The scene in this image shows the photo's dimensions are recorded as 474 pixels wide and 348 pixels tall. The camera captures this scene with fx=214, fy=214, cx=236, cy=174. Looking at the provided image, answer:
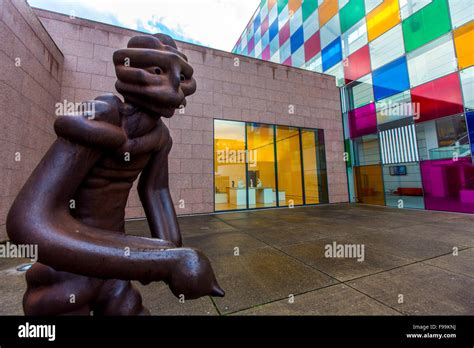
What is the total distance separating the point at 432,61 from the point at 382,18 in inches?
126

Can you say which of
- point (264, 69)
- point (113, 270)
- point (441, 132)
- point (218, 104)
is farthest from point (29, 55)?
point (441, 132)

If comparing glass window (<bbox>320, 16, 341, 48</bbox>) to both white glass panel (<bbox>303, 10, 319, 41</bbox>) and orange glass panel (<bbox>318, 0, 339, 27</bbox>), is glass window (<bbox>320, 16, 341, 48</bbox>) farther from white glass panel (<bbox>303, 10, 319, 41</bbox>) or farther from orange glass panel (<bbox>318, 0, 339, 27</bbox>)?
white glass panel (<bbox>303, 10, 319, 41</bbox>)

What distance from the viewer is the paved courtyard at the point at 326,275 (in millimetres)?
2096

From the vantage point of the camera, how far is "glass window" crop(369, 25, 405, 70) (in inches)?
342

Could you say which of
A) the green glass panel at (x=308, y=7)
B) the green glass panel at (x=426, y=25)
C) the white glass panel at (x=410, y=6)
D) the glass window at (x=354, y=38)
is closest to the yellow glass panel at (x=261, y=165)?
the glass window at (x=354, y=38)

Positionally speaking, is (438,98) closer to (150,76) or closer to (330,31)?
(330,31)

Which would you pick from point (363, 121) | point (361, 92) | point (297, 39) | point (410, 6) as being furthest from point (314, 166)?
point (297, 39)

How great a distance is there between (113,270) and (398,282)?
309 cm

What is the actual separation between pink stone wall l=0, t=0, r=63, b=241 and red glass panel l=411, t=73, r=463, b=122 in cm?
1177

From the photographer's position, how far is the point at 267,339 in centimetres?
162

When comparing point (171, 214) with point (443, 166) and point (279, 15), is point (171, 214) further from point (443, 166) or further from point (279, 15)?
point (279, 15)

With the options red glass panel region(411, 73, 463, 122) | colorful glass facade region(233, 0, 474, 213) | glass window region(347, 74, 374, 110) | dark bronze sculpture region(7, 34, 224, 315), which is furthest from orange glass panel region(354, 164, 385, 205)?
dark bronze sculpture region(7, 34, 224, 315)

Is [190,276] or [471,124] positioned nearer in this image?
[190,276]

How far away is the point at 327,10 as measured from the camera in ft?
38.5
